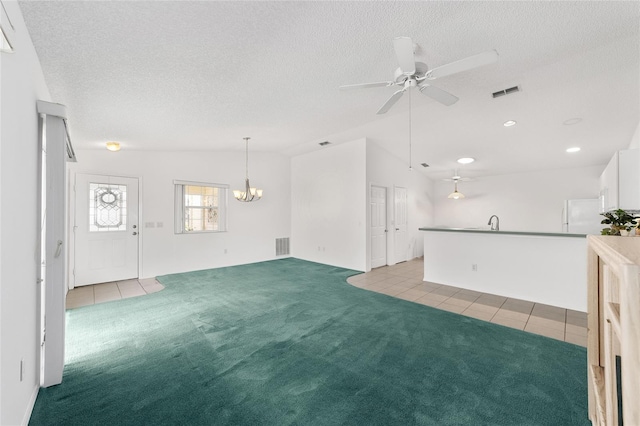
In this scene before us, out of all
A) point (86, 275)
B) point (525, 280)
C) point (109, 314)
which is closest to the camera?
point (109, 314)

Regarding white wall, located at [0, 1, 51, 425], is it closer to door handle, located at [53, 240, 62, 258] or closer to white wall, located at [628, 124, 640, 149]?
door handle, located at [53, 240, 62, 258]

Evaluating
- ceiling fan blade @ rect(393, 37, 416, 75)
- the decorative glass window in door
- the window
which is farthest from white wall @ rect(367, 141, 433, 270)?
the decorative glass window in door

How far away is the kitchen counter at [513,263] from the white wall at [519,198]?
2686 millimetres

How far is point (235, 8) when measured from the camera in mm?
1869

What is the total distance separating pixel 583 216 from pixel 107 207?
9954mm

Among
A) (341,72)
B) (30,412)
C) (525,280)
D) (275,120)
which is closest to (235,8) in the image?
(341,72)

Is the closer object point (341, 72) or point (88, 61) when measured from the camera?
A: point (88, 61)

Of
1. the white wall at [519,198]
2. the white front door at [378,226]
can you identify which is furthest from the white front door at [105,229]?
the white wall at [519,198]

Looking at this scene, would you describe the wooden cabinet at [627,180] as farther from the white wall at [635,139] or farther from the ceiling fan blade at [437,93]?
the ceiling fan blade at [437,93]

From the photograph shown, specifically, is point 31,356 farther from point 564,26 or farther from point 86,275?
point 564,26

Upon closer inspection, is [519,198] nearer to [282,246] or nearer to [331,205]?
[331,205]

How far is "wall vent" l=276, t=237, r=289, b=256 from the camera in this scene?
7504 millimetres

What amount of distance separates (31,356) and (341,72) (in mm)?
3464

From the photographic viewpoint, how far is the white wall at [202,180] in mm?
5387
